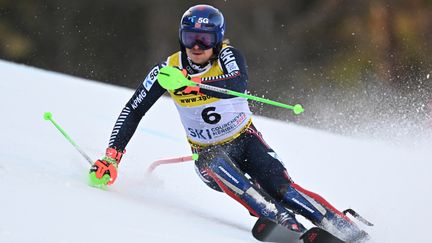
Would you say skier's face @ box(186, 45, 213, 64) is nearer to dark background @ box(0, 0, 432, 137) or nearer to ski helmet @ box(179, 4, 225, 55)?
ski helmet @ box(179, 4, 225, 55)

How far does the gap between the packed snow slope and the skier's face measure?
2.66ft

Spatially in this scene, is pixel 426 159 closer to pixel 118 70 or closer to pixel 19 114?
pixel 19 114

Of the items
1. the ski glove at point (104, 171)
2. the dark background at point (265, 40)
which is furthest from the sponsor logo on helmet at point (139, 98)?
the dark background at point (265, 40)

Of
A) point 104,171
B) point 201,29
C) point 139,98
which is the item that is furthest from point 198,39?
point 104,171

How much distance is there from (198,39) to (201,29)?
0.19 ft

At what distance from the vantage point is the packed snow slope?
3811mm

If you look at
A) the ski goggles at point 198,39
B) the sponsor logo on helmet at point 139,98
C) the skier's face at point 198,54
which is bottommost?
the sponsor logo on helmet at point 139,98

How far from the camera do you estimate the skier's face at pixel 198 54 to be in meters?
5.11

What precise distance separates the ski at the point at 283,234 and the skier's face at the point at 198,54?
3.76 ft

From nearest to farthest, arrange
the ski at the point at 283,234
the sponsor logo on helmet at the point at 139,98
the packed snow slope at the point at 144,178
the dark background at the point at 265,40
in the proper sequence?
1. the packed snow slope at the point at 144,178
2. the ski at the point at 283,234
3. the sponsor logo on helmet at the point at 139,98
4. the dark background at the point at 265,40

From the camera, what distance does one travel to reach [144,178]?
5.80m

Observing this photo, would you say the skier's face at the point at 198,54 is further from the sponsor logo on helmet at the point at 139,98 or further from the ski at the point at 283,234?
the ski at the point at 283,234

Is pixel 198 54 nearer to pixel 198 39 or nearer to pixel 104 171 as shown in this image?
pixel 198 39

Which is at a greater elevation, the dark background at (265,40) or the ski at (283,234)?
the dark background at (265,40)
